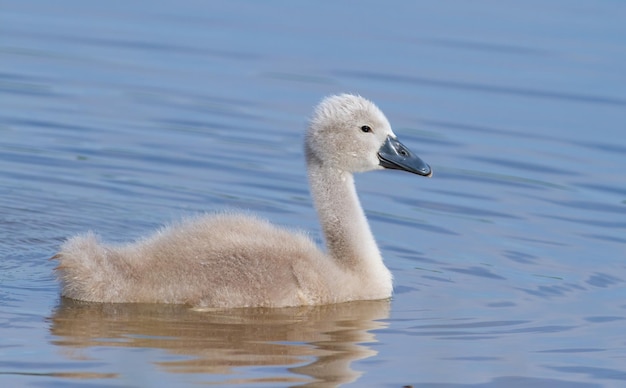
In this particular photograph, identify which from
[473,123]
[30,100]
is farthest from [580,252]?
[30,100]

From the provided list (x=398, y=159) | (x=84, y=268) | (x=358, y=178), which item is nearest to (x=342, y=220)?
(x=398, y=159)

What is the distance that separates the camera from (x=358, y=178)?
13617mm

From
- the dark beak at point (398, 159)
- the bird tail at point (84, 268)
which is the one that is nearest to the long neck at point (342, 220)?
the dark beak at point (398, 159)

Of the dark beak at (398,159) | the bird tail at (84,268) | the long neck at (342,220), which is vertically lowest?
the bird tail at (84,268)

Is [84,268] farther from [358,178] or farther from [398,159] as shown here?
[358,178]

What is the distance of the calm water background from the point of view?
29.7 feet

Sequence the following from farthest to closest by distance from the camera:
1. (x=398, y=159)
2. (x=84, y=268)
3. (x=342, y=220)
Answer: (x=398, y=159) → (x=342, y=220) → (x=84, y=268)

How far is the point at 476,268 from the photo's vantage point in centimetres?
1122

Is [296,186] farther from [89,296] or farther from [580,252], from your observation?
[89,296]

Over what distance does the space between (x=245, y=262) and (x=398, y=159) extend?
1.56 meters

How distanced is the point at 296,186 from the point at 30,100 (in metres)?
3.41

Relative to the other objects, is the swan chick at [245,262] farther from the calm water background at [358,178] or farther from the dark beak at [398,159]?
the dark beak at [398,159]

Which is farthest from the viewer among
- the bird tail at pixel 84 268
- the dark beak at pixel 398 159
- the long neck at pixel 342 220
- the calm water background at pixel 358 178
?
the dark beak at pixel 398 159

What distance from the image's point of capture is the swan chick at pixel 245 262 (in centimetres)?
988
